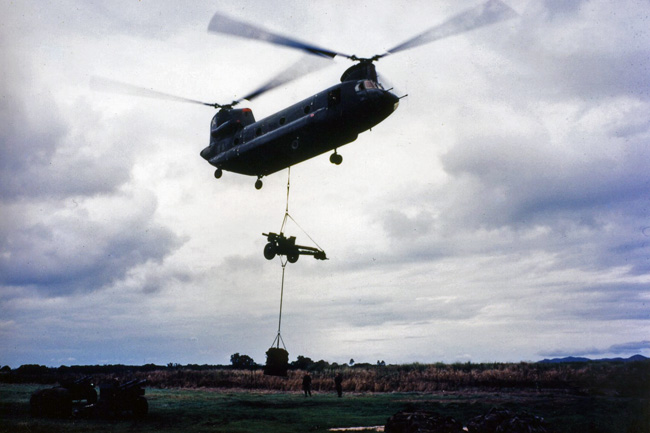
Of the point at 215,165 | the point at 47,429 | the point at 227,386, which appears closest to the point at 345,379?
the point at 227,386

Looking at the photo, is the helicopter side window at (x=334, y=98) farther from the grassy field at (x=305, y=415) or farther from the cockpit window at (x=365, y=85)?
the grassy field at (x=305, y=415)

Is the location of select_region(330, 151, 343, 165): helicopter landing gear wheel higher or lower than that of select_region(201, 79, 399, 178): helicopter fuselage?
lower

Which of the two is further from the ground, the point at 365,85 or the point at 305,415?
the point at 365,85

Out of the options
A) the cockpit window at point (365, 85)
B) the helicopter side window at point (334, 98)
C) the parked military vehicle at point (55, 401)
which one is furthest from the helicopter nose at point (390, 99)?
the parked military vehicle at point (55, 401)

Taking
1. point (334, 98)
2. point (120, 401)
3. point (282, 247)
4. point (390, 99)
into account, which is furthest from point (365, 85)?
point (120, 401)

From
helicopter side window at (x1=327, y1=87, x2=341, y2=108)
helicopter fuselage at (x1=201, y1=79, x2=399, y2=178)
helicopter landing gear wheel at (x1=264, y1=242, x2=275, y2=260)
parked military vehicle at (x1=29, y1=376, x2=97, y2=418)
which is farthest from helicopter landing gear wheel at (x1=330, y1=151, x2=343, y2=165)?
parked military vehicle at (x1=29, y1=376, x2=97, y2=418)

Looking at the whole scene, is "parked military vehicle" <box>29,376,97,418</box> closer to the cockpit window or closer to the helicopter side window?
the helicopter side window

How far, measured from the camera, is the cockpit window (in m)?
20.4

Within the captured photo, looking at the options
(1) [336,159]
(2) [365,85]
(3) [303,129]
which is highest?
(2) [365,85]

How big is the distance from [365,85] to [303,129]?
324 cm

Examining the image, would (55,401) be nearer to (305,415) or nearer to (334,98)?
(305,415)

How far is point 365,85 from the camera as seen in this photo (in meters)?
20.5

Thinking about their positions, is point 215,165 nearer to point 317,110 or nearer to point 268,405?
point 317,110

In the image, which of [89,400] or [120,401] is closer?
[120,401]
